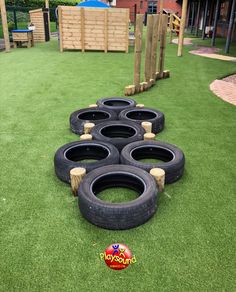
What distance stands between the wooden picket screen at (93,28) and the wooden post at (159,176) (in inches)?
519

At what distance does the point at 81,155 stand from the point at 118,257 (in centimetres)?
236

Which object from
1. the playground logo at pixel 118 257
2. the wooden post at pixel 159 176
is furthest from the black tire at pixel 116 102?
the playground logo at pixel 118 257

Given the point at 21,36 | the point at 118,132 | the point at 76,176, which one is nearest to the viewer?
the point at 76,176

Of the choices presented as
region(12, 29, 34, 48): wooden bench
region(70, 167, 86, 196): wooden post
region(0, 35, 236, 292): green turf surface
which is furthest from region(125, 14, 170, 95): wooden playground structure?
region(12, 29, 34, 48): wooden bench

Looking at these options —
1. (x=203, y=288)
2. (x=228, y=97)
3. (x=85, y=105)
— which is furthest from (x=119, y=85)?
(x=203, y=288)

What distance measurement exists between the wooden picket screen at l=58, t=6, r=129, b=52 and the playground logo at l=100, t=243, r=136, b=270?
14325mm

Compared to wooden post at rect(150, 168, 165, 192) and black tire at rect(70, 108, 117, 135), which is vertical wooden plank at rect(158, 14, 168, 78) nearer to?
black tire at rect(70, 108, 117, 135)

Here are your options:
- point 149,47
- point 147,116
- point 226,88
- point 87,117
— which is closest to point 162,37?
point 149,47

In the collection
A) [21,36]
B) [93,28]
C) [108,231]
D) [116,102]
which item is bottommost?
[108,231]

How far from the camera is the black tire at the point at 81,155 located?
4.09 m

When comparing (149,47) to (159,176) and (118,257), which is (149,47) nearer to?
(159,176)

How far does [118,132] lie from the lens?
571 cm

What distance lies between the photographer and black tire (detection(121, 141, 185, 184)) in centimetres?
410

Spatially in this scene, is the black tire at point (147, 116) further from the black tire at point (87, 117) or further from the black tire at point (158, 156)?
the black tire at point (158, 156)
